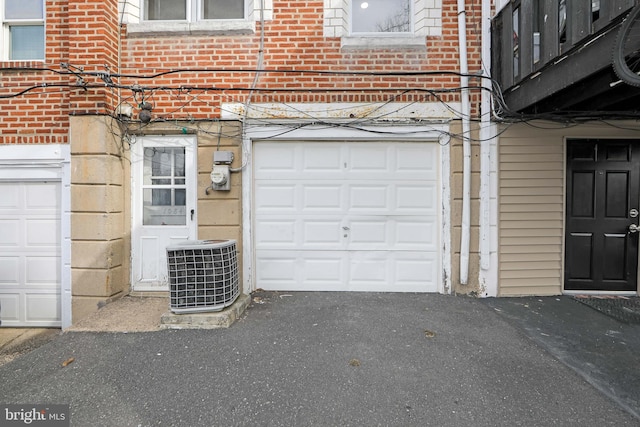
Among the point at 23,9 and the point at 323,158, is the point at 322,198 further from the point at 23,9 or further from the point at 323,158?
the point at 23,9

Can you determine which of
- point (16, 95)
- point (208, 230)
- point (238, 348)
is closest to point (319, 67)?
point (208, 230)

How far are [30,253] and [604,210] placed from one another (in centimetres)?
822

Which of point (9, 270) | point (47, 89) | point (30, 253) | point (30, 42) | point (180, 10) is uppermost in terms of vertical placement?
point (180, 10)

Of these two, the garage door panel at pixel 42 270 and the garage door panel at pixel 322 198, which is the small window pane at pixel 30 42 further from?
the garage door panel at pixel 322 198

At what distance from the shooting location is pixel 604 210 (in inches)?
180

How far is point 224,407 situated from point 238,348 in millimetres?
789

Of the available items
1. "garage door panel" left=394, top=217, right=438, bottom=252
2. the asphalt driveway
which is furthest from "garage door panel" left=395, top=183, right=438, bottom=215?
the asphalt driveway

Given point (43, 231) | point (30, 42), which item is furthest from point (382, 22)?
point (43, 231)

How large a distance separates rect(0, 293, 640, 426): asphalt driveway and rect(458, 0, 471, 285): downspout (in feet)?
3.01

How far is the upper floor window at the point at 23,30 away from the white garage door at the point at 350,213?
348 centimetres

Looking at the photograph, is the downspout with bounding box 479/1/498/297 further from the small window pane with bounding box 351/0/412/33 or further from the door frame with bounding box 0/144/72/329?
the door frame with bounding box 0/144/72/329

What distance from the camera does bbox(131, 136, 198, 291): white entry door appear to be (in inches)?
181

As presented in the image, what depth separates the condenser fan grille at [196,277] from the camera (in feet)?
11.5

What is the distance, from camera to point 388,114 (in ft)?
14.7
